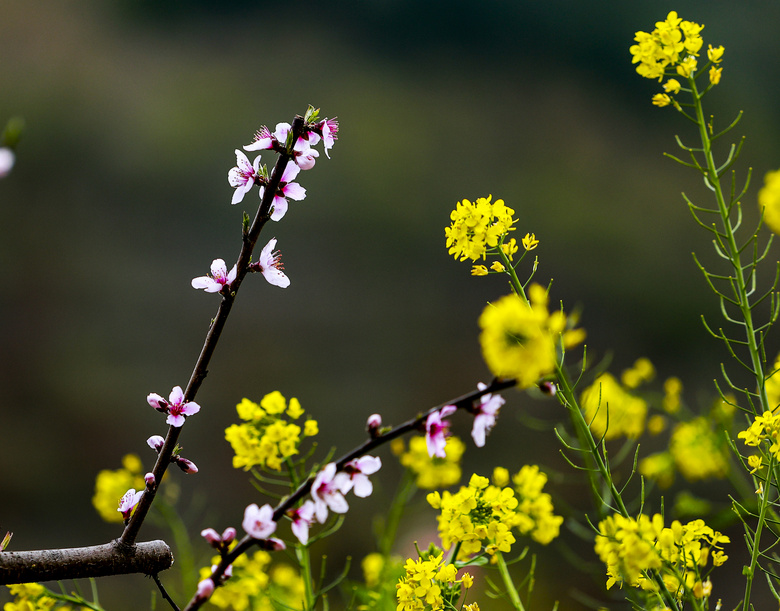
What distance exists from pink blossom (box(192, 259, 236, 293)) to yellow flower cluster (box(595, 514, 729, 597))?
0.79 ft

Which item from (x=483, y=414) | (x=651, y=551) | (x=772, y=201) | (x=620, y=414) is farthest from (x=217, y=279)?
(x=620, y=414)

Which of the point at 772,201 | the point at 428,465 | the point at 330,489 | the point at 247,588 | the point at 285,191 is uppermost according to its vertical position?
the point at 772,201

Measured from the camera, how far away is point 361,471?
11.7 inches

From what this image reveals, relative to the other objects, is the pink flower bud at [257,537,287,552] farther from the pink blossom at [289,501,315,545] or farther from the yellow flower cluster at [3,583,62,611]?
the yellow flower cluster at [3,583,62,611]

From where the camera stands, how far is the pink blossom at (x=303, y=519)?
291 mm

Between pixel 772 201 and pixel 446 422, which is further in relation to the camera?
pixel 772 201

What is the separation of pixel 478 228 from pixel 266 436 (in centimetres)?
23

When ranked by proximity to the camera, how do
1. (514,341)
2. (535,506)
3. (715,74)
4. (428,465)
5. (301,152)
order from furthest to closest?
(428,465), (535,506), (715,74), (301,152), (514,341)

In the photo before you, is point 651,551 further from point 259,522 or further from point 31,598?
point 31,598

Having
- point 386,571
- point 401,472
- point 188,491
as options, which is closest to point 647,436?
point 401,472

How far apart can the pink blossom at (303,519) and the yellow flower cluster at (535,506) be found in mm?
300

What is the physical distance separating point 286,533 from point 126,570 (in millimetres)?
1108

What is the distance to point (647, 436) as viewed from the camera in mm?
1784

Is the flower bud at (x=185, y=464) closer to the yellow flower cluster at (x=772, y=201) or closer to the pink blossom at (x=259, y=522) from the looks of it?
the pink blossom at (x=259, y=522)
